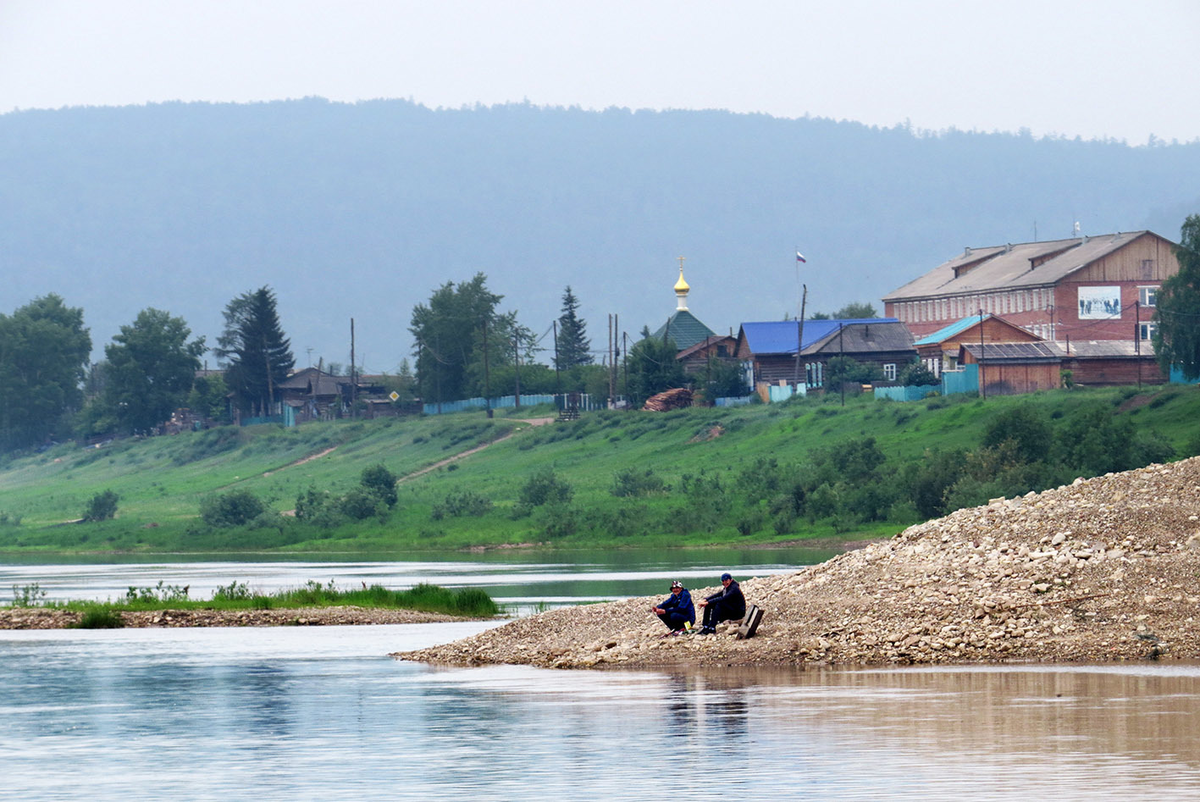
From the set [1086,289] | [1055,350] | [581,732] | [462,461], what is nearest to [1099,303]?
[1086,289]

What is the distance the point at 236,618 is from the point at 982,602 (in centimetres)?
2200

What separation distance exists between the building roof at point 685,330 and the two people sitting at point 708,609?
12773 cm

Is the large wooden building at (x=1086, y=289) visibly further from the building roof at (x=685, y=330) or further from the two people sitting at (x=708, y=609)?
the two people sitting at (x=708, y=609)

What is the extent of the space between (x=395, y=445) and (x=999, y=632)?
10846 centimetres

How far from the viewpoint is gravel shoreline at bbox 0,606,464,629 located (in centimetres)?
4497

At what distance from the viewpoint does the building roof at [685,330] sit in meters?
163

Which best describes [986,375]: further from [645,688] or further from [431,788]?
[431,788]

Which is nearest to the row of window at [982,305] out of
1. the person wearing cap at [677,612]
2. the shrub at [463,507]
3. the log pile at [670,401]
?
the log pile at [670,401]

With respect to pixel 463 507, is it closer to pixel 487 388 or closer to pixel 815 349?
pixel 487 388

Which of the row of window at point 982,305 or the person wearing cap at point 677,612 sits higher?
the row of window at point 982,305

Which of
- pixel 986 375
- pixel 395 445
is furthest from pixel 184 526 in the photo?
pixel 986 375

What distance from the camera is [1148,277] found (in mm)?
135875

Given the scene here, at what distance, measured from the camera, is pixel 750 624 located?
32.3 meters

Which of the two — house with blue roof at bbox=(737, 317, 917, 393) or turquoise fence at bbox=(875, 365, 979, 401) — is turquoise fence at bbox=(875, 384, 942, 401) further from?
house with blue roof at bbox=(737, 317, 917, 393)
